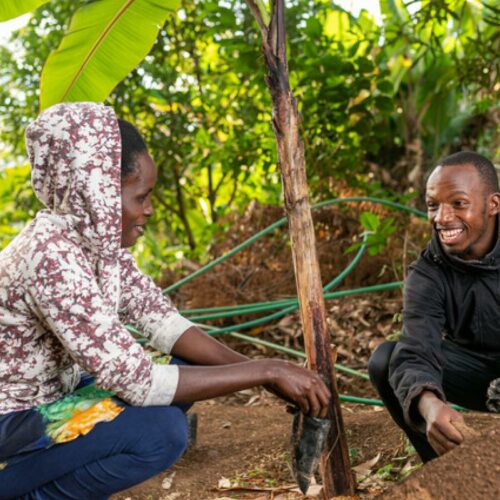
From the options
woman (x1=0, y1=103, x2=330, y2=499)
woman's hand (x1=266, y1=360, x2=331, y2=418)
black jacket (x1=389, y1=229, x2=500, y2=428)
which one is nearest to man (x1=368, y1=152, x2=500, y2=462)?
black jacket (x1=389, y1=229, x2=500, y2=428)

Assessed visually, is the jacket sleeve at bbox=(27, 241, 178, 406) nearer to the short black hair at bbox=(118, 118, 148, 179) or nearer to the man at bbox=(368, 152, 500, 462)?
the short black hair at bbox=(118, 118, 148, 179)

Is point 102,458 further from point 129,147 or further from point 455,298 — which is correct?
point 455,298

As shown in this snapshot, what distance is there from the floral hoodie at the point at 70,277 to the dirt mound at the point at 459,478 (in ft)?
2.22

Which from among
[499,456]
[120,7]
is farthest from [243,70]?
[499,456]

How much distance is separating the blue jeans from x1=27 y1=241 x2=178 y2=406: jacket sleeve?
13 cm

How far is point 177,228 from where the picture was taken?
6418 mm

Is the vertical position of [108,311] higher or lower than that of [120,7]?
lower

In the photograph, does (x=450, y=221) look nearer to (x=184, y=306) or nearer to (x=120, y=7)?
(x=120, y=7)

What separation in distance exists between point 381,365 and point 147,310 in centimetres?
79

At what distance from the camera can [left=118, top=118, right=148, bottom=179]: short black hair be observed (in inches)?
87.3

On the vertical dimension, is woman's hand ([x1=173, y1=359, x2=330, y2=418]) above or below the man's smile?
below

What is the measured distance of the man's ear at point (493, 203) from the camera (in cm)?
263

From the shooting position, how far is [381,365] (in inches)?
104

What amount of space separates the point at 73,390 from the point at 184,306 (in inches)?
113
